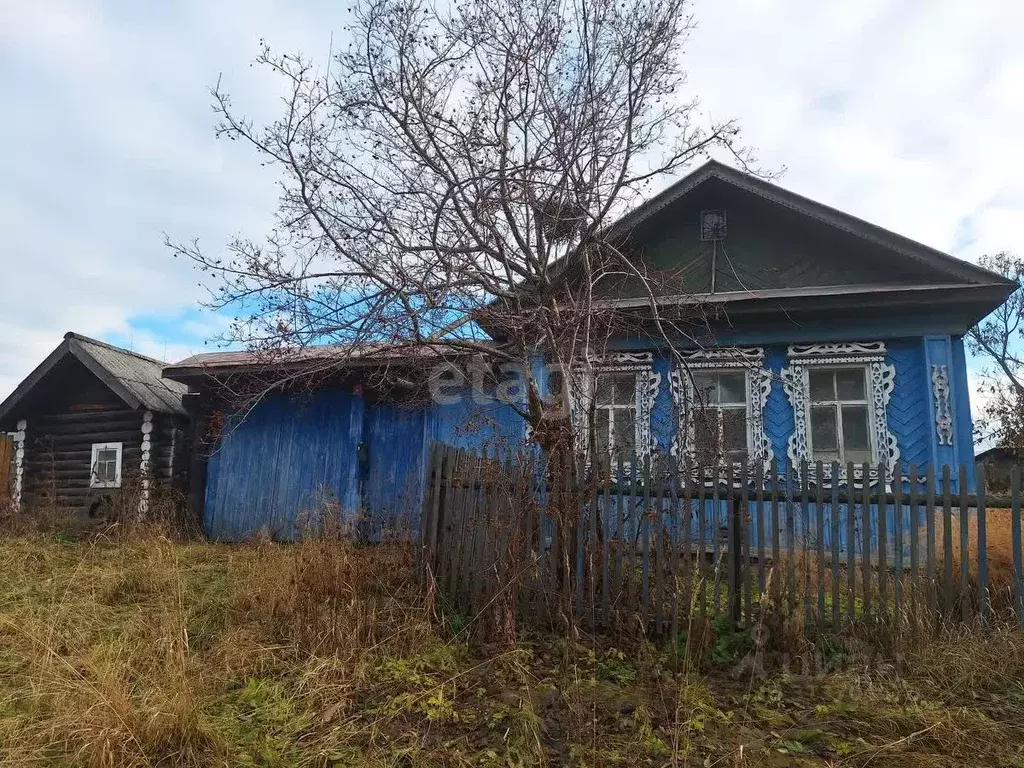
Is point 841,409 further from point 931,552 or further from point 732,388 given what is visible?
point 931,552

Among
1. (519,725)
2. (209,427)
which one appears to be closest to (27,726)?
(519,725)

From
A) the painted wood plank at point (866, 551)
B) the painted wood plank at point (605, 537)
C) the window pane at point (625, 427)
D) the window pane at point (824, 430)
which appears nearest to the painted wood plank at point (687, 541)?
the painted wood plank at point (605, 537)

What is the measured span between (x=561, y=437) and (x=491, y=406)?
4.46 m

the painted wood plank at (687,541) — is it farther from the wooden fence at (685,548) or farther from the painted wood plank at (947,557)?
the painted wood plank at (947,557)

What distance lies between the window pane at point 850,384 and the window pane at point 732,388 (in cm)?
121

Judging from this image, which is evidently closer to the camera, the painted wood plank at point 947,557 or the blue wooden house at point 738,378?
the painted wood plank at point 947,557

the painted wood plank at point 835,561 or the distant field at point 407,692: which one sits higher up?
Result: the painted wood plank at point 835,561

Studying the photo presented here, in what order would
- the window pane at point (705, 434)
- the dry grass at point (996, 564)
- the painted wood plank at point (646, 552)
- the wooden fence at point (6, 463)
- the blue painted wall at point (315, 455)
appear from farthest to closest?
the wooden fence at point (6, 463) < the blue painted wall at point (315, 455) < the window pane at point (705, 434) < the painted wood plank at point (646, 552) < the dry grass at point (996, 564)

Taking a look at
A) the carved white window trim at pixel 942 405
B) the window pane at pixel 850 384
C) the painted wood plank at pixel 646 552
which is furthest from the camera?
the window pane at pixel 850 384

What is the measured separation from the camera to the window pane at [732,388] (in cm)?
934

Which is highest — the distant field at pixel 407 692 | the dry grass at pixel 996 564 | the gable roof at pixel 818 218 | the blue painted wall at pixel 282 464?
the gable roof at pixel 818 218

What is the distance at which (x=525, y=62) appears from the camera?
21.1 feet

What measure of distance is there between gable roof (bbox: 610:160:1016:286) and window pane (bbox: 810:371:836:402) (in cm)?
184

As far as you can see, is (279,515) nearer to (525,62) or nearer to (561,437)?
(561,437)
